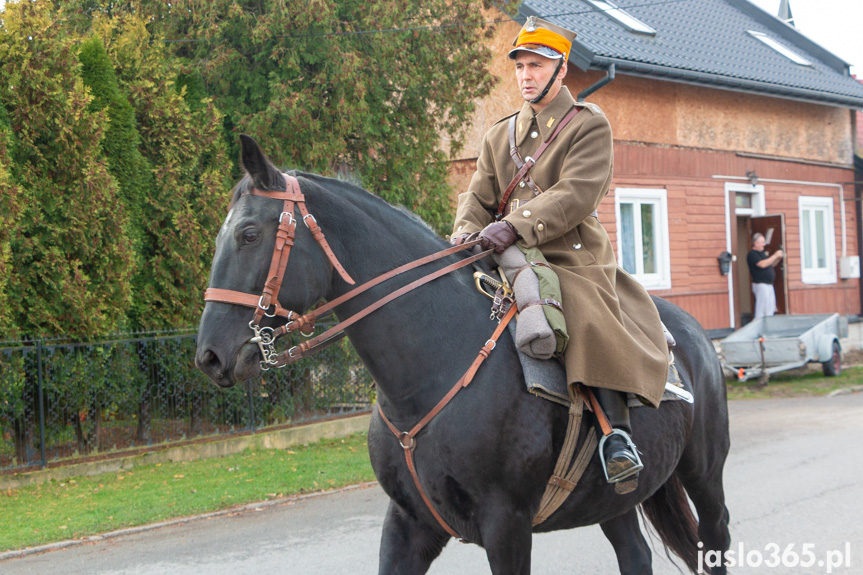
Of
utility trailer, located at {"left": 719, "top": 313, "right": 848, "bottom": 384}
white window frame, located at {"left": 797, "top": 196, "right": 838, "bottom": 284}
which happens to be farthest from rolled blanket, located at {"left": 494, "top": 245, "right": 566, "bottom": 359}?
white window frame, located at {"left": 797, "top": 196, "right": 838, "bottom": 284}

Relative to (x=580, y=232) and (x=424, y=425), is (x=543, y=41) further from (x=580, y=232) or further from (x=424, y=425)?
(x=424, y=425)

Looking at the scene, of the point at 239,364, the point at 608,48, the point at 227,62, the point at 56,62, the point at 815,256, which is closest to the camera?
the point at 239,364

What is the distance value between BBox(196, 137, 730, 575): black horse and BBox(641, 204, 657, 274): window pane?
15.5 metres

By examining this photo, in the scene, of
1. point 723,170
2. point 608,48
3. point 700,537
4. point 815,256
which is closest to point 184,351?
point 700,537

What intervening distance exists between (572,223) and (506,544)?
1.41 meters

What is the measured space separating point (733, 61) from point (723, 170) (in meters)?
2.77

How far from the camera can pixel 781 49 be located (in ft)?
78.6

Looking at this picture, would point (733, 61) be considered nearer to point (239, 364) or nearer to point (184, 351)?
point (184, 351)

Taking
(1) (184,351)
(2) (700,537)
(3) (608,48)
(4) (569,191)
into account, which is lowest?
(2) (700,537)

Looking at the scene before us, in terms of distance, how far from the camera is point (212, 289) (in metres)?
3.21

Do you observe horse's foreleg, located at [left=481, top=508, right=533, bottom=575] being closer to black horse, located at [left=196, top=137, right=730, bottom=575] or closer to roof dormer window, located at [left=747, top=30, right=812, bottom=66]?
black horse, located at [left=196, top=137, right=730, bottom=575]

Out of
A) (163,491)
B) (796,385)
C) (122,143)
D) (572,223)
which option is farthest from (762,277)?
(572,223)

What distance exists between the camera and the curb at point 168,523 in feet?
22.9

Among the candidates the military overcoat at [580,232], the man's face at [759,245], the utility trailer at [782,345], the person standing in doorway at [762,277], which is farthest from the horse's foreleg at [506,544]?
the man's face at [759,245]
